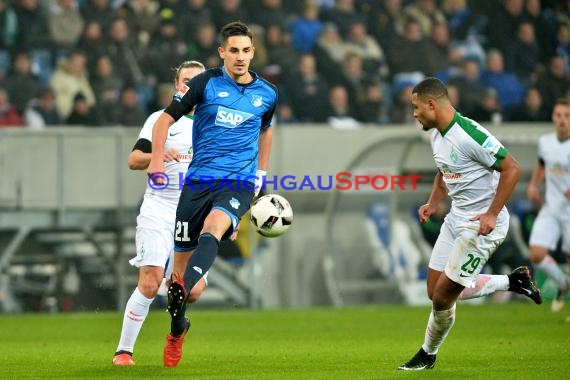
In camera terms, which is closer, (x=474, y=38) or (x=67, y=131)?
(x=67, y=131)

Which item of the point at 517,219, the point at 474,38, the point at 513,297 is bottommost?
the point at 513,297

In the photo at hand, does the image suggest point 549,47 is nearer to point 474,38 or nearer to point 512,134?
point 474,38

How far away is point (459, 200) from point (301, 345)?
3.09 m

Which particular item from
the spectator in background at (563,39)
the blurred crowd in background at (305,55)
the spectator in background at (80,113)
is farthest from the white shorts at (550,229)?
the spectator in background at (563,39)

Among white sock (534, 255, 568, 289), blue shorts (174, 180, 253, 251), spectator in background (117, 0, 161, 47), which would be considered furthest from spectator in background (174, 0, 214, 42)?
blue shorts (174, 180, 253, 251)

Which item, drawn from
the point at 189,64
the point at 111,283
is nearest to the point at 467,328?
the point at 189,64

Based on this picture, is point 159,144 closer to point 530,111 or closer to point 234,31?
point 234,31

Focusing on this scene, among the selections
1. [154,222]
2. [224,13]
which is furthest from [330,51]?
[154,222]

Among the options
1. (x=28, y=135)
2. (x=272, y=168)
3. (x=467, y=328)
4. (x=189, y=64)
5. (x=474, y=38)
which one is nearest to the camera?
(x=189, y=64)

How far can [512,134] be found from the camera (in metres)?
17.9

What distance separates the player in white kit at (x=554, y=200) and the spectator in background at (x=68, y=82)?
281 inches

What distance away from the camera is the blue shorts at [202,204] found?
7.98 meters

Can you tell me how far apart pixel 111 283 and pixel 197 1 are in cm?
477

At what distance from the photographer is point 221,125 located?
320 inches
